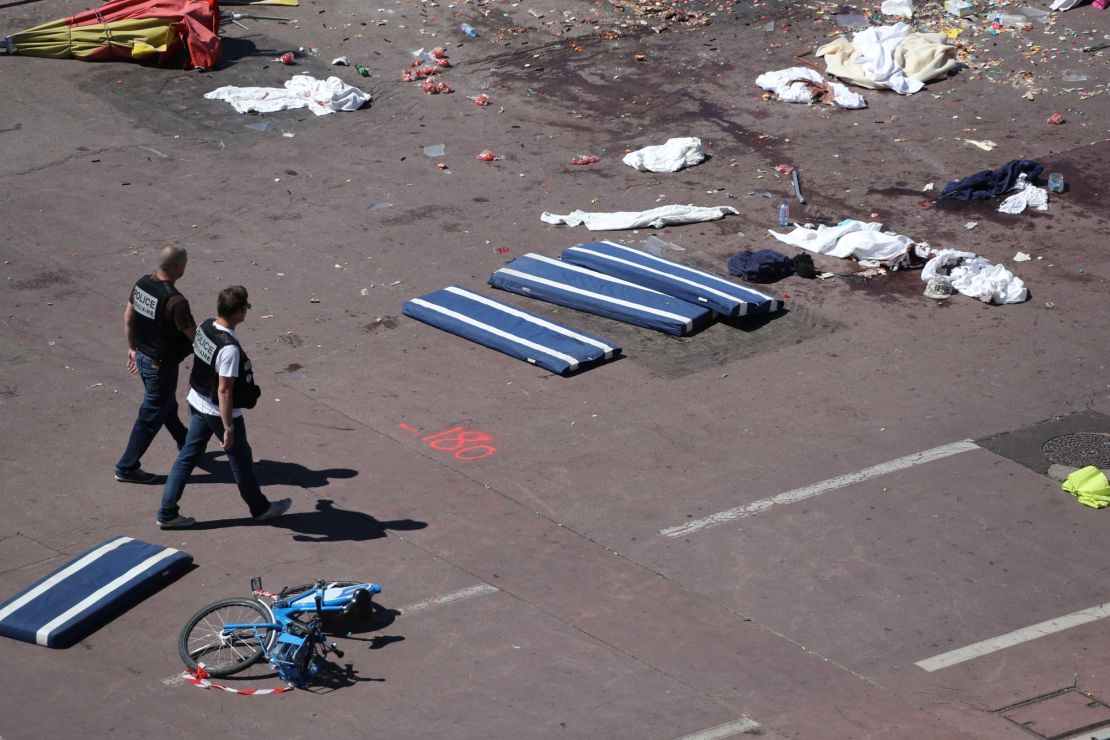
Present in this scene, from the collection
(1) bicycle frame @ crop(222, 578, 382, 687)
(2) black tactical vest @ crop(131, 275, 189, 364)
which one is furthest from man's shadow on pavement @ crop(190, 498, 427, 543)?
(2) black tactical vest @ crop(131, 275, 189, 364)

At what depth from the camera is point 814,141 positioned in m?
16.8

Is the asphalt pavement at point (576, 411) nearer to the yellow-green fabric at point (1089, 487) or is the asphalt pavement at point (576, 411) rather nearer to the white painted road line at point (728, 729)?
the white painted road line at point (728, 729)

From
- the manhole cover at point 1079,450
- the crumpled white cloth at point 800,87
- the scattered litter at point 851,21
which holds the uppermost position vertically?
the scattered litter at point 851,21

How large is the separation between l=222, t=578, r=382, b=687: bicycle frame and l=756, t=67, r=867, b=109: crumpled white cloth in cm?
1188

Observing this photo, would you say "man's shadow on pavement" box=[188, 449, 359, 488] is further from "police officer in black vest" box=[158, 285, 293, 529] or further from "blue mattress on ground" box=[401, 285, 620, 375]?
"blue mattress on ground" box=[401, 285, 620, 375]

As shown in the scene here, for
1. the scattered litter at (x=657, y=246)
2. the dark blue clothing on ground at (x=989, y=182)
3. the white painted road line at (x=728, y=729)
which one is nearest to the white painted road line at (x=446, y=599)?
the white painted road line at (x=728, y=729)

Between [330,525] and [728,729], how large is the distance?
3.38 metres

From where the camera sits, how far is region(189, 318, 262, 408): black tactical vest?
8641 mm

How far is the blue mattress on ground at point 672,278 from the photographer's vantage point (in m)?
12.4

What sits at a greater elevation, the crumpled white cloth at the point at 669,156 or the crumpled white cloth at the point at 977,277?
the crumpled white cloth at the point at 669,156

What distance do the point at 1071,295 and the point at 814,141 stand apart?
15.1ft

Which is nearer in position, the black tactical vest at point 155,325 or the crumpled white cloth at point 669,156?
the black tactical vest at point 155,325

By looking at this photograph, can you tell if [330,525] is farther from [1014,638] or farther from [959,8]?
[959,8]

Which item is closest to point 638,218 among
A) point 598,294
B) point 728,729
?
point 598,294
